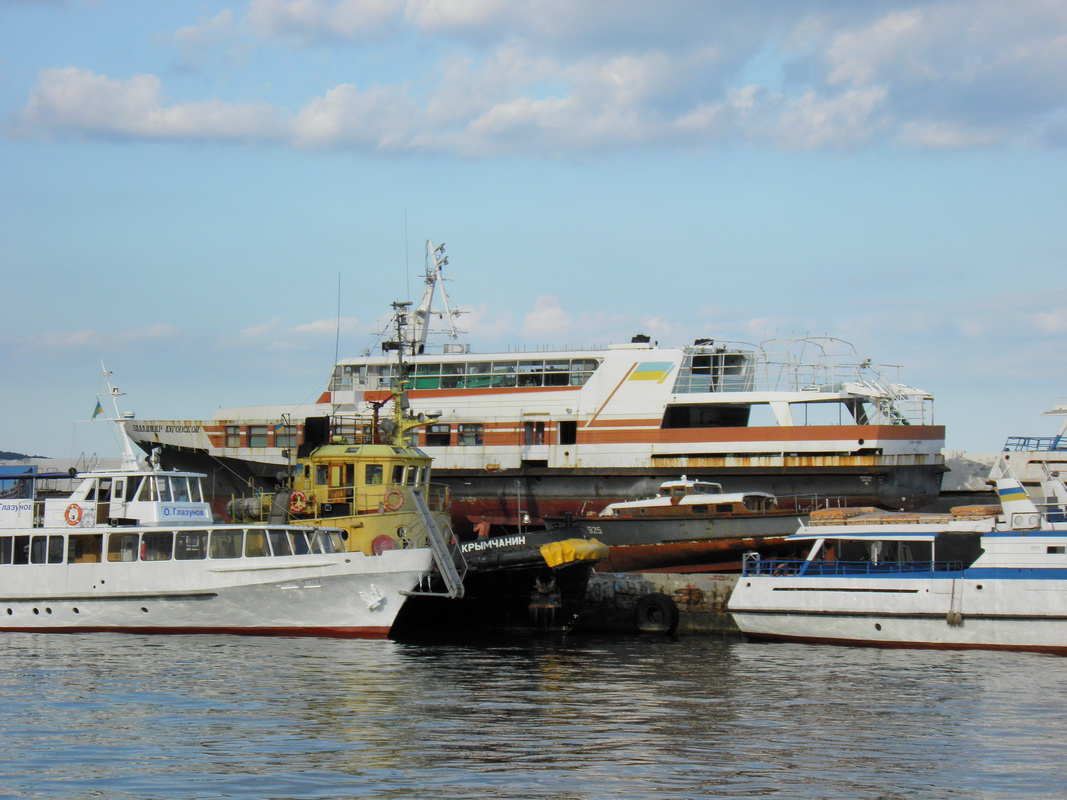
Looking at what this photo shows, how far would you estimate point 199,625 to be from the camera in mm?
28828

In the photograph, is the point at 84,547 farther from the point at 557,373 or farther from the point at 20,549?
the point at 557,373

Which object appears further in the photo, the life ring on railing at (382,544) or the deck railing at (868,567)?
the life ring on railing at (382,544)

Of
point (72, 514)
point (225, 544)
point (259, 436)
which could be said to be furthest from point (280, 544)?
point (259, 436)

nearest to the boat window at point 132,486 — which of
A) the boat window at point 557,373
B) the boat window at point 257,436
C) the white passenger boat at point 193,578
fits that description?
the white passenger boat at point 193,578

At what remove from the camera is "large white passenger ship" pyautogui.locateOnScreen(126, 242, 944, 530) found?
4044cm

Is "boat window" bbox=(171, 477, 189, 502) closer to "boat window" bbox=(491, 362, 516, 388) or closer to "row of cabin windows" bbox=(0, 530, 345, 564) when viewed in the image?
"row of cabin windows" bbox=(0, 530, 345, 564)

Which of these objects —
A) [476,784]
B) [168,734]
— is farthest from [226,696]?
[476,784]

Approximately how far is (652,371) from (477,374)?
6.87 meters

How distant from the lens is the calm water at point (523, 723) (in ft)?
45.8

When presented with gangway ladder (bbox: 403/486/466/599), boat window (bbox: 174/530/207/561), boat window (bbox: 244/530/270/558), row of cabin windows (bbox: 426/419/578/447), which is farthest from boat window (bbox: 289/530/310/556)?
row of cabin windows (bbox: 426/419/578/447)

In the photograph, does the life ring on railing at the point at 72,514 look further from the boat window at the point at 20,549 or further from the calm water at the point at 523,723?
the calm water at the point at 523,723

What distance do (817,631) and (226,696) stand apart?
46.6ft

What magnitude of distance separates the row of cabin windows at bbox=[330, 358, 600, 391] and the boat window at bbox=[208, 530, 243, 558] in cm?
1502

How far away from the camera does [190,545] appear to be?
2912 centimetres
